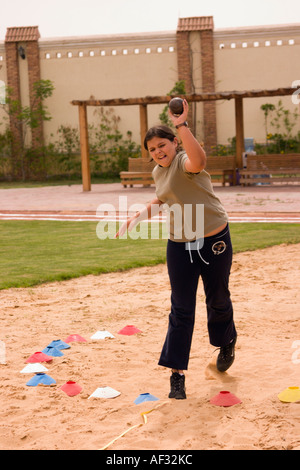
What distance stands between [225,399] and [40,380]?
1.27 m

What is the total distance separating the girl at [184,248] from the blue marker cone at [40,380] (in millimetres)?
833

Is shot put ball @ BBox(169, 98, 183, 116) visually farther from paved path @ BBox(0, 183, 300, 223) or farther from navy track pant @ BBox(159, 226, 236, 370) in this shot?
paved path @ BBox(0, 183, 300, 223)

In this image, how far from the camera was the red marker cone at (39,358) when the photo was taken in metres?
4.84

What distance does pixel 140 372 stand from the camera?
4.61 m

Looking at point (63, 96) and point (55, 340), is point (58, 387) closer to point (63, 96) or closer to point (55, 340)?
point (55, 340)

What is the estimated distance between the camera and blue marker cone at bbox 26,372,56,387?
4.39 m

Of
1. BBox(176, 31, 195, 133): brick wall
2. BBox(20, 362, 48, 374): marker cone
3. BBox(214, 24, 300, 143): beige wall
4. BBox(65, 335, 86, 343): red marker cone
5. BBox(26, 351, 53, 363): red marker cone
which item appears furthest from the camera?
BBox(176, 31, 195, 133): brick wall

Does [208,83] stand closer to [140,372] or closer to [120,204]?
[120,204]

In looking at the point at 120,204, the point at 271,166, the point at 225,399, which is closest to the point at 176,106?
the point at 225,399

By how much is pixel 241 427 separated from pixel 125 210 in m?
11.1

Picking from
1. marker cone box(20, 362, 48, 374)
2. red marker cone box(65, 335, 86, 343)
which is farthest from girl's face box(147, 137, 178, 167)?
red marker cone box(65, 335, 86, 343)

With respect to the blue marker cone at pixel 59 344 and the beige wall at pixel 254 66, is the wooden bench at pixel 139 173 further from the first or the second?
the blue marker cone at pixel 59 344

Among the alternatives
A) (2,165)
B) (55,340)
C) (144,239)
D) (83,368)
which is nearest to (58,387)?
(83,368)

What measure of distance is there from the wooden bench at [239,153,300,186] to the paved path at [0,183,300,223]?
1.43ft
